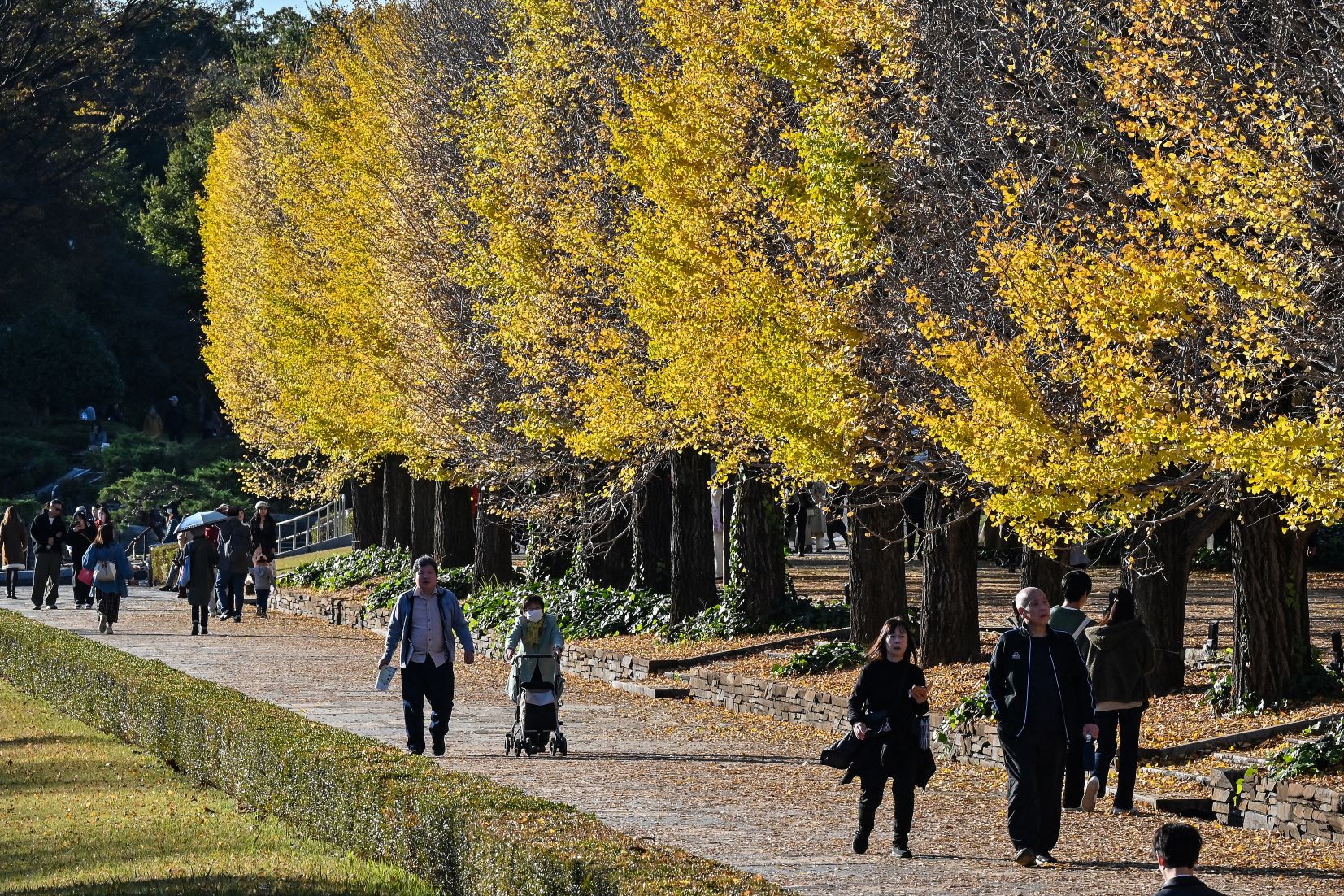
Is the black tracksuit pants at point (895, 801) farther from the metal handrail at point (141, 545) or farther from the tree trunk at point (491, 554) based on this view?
the metal handrail at point (141, 545)

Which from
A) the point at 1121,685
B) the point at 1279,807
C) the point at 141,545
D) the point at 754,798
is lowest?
the point at 754,798

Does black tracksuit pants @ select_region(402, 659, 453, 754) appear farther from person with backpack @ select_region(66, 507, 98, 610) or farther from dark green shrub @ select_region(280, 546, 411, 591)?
dark green shrub @ select_region(280, 546, 411, 591)

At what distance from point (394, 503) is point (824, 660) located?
19.2 m

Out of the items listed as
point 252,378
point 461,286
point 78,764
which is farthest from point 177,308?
point 78,764

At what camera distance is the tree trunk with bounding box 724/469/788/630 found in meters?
21.9

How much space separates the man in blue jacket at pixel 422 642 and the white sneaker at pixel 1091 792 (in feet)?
16.2

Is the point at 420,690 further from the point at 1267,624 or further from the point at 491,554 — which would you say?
the point at 491,554

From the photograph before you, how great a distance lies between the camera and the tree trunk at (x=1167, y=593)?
1557cm

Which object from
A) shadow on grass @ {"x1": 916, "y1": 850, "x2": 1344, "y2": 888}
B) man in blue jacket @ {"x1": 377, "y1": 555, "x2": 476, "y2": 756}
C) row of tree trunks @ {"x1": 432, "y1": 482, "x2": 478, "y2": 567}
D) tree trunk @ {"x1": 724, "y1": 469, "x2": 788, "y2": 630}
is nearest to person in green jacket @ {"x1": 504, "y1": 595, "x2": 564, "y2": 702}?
man in blue jacket @ {"x1": 377, "y1": 555, "x2": 476, "y2": 756}

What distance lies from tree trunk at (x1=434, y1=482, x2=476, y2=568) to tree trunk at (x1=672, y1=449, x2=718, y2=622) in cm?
886

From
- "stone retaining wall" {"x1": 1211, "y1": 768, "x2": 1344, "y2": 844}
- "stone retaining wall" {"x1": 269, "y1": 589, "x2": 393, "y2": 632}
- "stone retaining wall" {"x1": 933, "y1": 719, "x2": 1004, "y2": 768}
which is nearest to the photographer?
"stone retaining wall" {"x1": 1211, "y1": 768, "x2": 1344, "y2": 844}

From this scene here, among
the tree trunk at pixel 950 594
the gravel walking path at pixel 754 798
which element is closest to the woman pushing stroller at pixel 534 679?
the gravel walking path at pixel 754 798

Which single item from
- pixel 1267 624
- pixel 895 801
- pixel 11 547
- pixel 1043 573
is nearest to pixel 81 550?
pixel 11 547

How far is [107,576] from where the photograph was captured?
26828 mm
